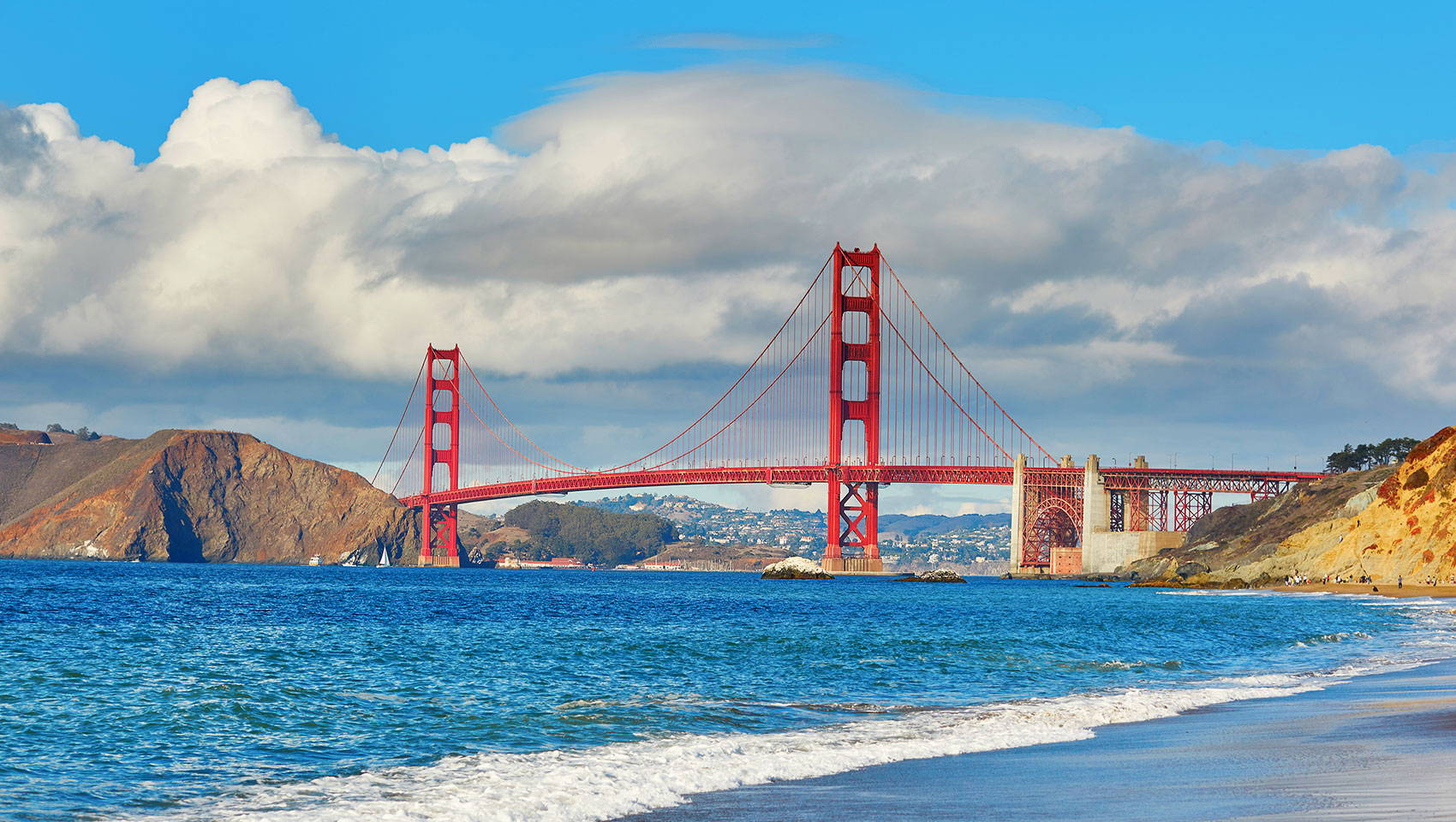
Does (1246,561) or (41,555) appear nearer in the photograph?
(1246,561)

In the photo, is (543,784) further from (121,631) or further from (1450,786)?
(121,631)

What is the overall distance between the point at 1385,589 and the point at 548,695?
54.4 metres

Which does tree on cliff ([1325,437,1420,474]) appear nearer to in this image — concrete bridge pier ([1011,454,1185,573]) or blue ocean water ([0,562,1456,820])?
concrete bridge pier ([1011,454,1185,573])

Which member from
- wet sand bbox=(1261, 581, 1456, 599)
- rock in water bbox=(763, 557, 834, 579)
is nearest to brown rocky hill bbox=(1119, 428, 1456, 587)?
wet sand bbox=(1261, 581, 1456, 599)

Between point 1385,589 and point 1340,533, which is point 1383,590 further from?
point 1340,533

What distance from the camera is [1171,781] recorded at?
1104cm

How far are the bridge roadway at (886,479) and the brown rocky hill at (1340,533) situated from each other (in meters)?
5.17

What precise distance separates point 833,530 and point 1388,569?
4504 cm

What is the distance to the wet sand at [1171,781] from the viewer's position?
958 cm

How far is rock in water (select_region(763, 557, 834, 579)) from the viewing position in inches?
4264

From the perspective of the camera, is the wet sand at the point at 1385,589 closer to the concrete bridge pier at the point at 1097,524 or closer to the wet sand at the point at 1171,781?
the concrete bridge pier at the point at 1097,524

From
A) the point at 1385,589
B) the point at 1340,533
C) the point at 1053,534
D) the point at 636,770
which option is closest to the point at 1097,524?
the point at 1053,534

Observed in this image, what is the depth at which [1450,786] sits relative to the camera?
982 centimetres

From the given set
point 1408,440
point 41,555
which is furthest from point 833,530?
point 41,555
